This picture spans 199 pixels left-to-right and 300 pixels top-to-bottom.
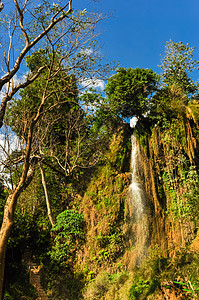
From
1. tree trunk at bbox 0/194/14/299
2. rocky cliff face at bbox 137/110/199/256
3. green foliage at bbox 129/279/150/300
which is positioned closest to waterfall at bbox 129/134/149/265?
rocky cliff face at bbox 137/110/199/256

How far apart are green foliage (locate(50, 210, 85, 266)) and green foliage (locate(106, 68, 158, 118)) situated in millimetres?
6634

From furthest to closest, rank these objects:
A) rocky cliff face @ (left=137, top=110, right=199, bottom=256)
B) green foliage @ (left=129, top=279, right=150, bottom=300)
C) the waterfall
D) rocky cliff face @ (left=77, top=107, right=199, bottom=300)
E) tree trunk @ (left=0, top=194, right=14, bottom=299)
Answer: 1. rocky cliff face @ (left=137, top=110, right=199, bottom=256)
2. the waterfall
3. rocky cliff face @ (left=77, top=107, right=199, bottom=300)
4. green foliage @ (left=129, top=279, right=150, bottom=300)
5. tree trunk @ (left=0, top=194, right=14, bottom=299)

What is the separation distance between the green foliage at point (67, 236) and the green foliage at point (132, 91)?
6.63 meters

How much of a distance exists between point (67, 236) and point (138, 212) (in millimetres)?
3469

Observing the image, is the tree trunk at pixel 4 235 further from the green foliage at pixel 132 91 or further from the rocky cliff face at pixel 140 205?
the green foliage at pixel 132 91

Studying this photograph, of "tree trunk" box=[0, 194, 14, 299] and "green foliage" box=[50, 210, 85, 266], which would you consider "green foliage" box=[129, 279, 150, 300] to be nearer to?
"tree trunk" box=[0, 194, 14, 299]

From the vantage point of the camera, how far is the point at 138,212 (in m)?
11.3

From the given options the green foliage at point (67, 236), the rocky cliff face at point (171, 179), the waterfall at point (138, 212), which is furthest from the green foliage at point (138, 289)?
the green foliage at point (67, 236)

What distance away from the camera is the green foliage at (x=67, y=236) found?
10.8 metres

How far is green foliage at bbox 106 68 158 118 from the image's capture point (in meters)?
13.9

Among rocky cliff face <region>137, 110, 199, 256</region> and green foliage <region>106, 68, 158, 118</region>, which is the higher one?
green foliage <region>106, 68, 158, 118</region>

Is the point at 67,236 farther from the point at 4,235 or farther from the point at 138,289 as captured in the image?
the point at 4,235

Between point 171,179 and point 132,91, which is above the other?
point 132,91

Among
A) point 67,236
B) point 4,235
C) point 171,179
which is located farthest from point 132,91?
point 4,235
